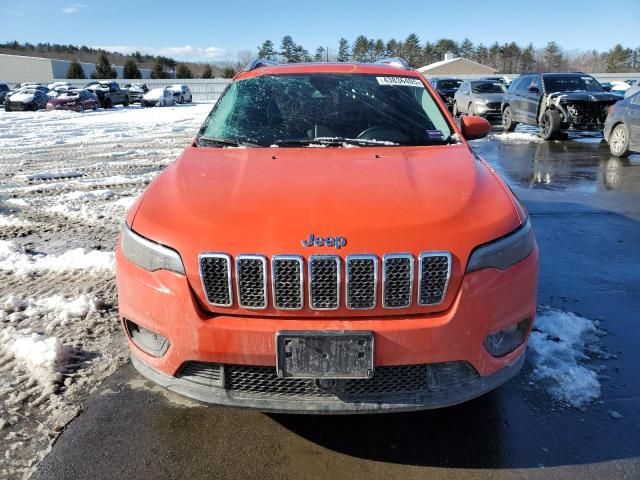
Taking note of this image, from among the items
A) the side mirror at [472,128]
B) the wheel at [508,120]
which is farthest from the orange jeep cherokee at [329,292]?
the wheel at [508,120]

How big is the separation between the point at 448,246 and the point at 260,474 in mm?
1332

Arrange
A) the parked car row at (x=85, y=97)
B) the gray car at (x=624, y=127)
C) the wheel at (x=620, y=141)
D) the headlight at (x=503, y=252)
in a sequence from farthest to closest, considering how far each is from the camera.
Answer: the parked car row at (x=85, y=97)
the wheel at (x=620, y=141)
the gray car at (x=624, y=127)
the headlight at (x=503, y=252)

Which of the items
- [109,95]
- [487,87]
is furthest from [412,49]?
[487,87]

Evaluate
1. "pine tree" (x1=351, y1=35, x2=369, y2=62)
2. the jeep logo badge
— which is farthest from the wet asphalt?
"pine tree" (x1=351, y1=35, x2=369, y2=62)

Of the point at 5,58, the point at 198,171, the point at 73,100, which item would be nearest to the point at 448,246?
the point at 198,171

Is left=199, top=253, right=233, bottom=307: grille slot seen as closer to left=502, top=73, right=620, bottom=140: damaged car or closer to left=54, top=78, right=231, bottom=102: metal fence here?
left=502, top=73, right=620, bottom=140: damaged car

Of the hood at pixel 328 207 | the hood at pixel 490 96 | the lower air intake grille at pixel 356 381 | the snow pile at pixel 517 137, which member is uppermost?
the hood at pixel 490 96

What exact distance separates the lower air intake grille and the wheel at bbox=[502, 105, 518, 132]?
52.3 feet

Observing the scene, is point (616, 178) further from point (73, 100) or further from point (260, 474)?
point (73, 100)

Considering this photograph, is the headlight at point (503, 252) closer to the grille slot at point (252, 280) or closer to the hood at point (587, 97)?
the grille slot at point (252, 280)

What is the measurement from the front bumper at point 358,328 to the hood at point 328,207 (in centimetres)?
6

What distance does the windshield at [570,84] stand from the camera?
1449cm

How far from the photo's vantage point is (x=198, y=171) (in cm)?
293

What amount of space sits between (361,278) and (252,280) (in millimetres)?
452
